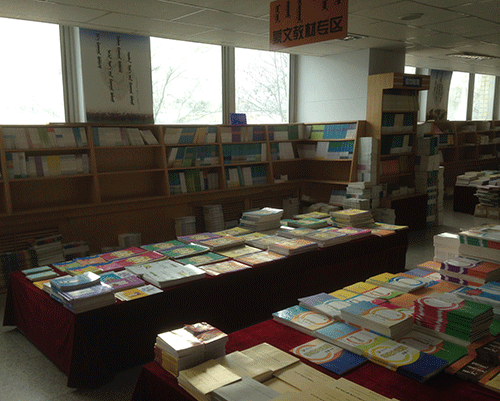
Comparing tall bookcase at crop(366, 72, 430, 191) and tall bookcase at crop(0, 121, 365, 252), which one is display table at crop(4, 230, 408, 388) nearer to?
tall bookcase at crop(0, 121, 365, 252)

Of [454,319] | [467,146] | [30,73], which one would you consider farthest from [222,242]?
[467,146]

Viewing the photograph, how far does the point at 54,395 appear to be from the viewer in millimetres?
2723

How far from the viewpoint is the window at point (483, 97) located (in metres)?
12.7

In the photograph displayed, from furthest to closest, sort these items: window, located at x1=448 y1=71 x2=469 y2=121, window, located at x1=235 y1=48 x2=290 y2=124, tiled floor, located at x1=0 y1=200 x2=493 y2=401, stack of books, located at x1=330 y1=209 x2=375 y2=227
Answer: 1. window, located at x1=448 y1=71 x2=469 y2=121
2. window, located at x1=235 y1=48 x2=290 y2=124
3. stack of books, located at x1=330 y1=209 x2=375 y2=227
4. tiled floor, located at x1=0 y1=200 x2=493 y2=401

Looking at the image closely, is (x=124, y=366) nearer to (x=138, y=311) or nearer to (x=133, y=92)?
(x=138, y=311)

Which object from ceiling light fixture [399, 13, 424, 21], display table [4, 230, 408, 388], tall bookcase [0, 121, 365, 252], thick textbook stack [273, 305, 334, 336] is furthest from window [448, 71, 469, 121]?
thick textbook stack [273, 305, 334, 336]

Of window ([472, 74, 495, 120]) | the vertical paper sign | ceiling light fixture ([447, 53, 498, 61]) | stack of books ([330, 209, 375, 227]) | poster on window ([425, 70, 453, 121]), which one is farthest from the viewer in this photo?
window ([472, 74, 495, 120])

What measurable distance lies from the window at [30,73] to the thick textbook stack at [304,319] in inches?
182

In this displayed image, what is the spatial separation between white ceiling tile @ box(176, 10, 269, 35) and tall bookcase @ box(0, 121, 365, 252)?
1.49 m

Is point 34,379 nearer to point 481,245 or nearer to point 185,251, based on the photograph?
point 185,251

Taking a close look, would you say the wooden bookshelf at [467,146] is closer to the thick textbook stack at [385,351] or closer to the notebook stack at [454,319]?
the notebook stack at [454,319]

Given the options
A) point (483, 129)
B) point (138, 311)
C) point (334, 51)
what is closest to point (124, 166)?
point (138, 311)

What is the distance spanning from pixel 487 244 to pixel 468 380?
142 cm

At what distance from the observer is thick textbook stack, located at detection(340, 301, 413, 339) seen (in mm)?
2117
